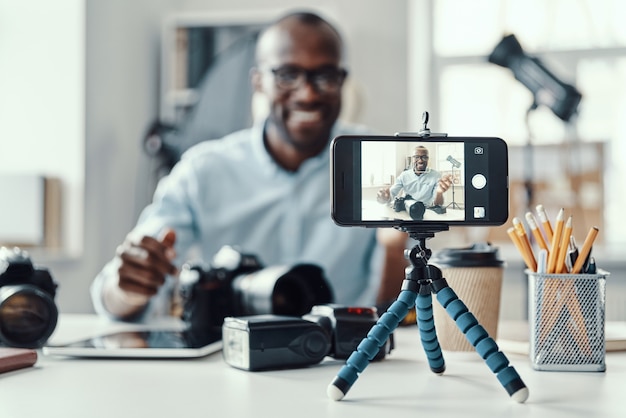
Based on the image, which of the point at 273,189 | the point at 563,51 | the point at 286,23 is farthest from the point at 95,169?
the point at 563,51

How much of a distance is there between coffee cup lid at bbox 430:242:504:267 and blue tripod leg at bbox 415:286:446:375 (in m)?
0.13

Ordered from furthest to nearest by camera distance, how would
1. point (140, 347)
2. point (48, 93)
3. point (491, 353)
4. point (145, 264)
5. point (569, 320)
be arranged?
point (48, 93) < point (145, 264) < point (140, 347) < point (569, 320) < point (491, 353)

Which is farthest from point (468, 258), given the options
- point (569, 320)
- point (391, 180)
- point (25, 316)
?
point (25, 316)

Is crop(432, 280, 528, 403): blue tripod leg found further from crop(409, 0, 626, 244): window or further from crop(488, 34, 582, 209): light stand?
crop(409, 0, 626, 244): window

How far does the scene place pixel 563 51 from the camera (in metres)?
2.53

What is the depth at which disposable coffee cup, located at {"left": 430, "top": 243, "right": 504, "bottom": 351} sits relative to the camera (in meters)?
0.81

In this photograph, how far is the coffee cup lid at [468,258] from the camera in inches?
32.1

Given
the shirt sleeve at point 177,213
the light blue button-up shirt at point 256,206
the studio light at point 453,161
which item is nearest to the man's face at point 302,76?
the light blue button-up shirt at point 256,206

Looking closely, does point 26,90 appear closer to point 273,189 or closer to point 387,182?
point 273,189

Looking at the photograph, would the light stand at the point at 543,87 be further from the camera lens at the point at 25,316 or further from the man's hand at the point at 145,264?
the camera lens at the point at 25,316

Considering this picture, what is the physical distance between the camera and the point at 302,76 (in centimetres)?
172

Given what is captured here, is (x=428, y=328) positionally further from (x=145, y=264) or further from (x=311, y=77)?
(x=311, y=77)

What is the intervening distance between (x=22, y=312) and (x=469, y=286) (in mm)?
529

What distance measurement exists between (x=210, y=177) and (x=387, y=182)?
137 cm
